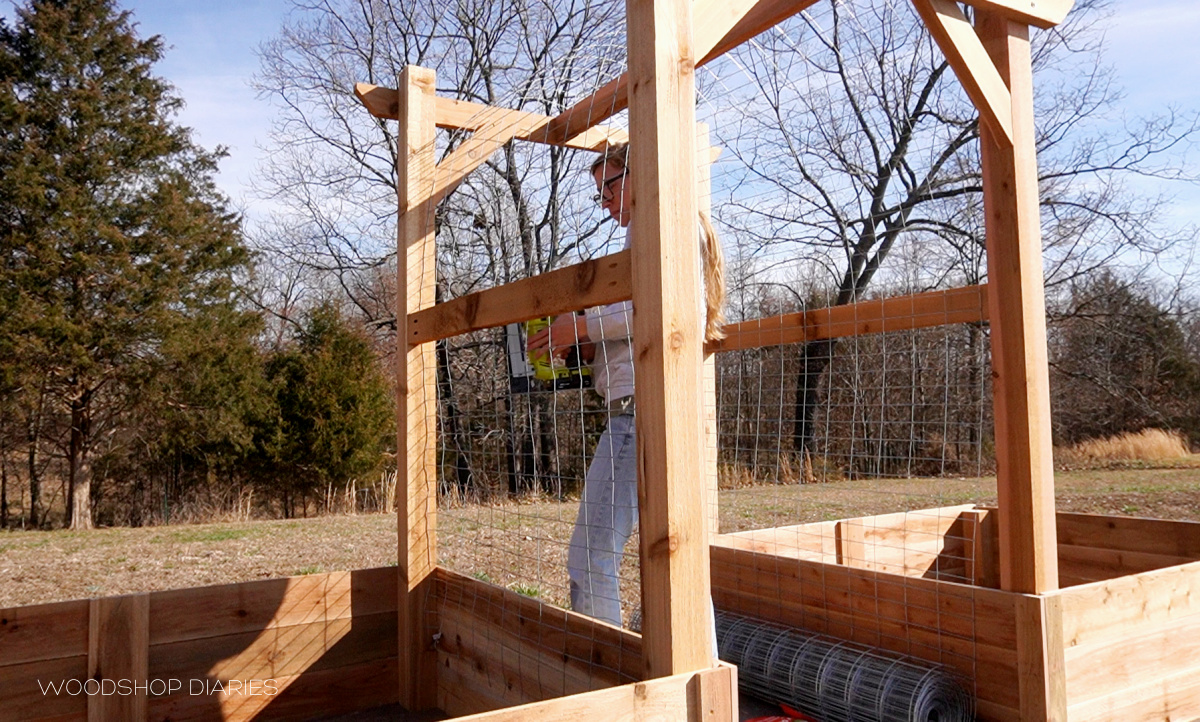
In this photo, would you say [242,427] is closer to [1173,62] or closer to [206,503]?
[206,503]

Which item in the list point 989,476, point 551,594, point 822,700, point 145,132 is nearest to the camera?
point 822,700

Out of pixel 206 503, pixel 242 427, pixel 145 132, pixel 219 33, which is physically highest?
pixel 219 33

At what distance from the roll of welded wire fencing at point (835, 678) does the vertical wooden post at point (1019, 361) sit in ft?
1.26

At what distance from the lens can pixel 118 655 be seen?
2648mm

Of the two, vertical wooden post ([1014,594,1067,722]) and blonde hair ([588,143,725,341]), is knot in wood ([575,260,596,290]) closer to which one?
blonde hair ([588,143,725,341])

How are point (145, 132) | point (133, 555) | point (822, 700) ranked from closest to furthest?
point (822, 700)
point (133, 555)
point (145, 132)

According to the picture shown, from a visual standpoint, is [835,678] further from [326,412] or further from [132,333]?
[132,333]

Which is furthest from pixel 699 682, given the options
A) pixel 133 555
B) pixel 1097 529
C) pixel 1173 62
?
pixel 1173 62

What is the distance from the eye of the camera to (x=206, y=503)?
1578cm

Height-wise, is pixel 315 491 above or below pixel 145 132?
below

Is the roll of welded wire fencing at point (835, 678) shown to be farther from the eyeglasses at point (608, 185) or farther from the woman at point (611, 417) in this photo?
the eyeglasses at point (608, 185)

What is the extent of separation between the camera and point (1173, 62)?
16.1 metres

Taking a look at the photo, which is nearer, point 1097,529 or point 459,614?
point 459,614

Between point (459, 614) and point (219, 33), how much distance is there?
1816cm
